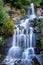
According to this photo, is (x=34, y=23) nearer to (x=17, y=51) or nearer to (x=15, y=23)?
(x=15, y=23)

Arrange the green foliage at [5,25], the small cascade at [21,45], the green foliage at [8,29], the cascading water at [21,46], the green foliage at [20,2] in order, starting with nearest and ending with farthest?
the small cascade at [21,45]
the cascading water at [21,46]
the green foliage at [5,25]
the green foliage at [8,29]
the green foliage at [20,2]

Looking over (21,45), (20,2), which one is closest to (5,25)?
(21,45)

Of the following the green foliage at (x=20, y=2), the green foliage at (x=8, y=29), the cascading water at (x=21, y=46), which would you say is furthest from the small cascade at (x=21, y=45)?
the green foliage at (x=20, y=2)

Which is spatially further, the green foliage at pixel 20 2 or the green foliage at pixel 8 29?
the green foliage at pixel 20 2

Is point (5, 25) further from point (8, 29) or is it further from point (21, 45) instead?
point (21, 45)

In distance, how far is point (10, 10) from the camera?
19.7 m

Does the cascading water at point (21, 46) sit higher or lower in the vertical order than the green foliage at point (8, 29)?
lower

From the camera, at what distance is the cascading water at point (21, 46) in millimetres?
15805

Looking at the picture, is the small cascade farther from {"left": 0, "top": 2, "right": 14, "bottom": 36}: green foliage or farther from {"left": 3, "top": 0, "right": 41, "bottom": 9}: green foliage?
{"left": 3, "top": 0, "right": 41, "bottom": 9}: green foliage

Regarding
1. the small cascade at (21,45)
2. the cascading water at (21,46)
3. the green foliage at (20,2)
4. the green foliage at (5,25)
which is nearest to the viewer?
the small cascade at (21,45)

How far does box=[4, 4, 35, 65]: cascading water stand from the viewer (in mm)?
15805

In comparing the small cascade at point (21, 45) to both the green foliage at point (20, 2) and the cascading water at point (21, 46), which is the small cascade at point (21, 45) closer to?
the cascading water at point (21, 46)

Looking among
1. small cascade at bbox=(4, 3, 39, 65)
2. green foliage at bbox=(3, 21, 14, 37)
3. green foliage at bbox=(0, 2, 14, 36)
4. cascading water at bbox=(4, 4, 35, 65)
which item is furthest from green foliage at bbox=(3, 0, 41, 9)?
green foliage at bbox=(3, 21, 14, 37)

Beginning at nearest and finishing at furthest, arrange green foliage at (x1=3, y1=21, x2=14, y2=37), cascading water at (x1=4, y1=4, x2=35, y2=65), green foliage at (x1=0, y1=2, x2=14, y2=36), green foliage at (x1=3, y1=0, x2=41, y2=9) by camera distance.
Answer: cascading water at (x1=4, y1=4, x2=35, y2=65) < green foliage at (x1=0, y1=2, x2=14, y2=36) < green foliage at (x1=3, y1=21, x2=14, y2=37) < green foliage at (x1=3, y1=0, x2=41, y2=9)
